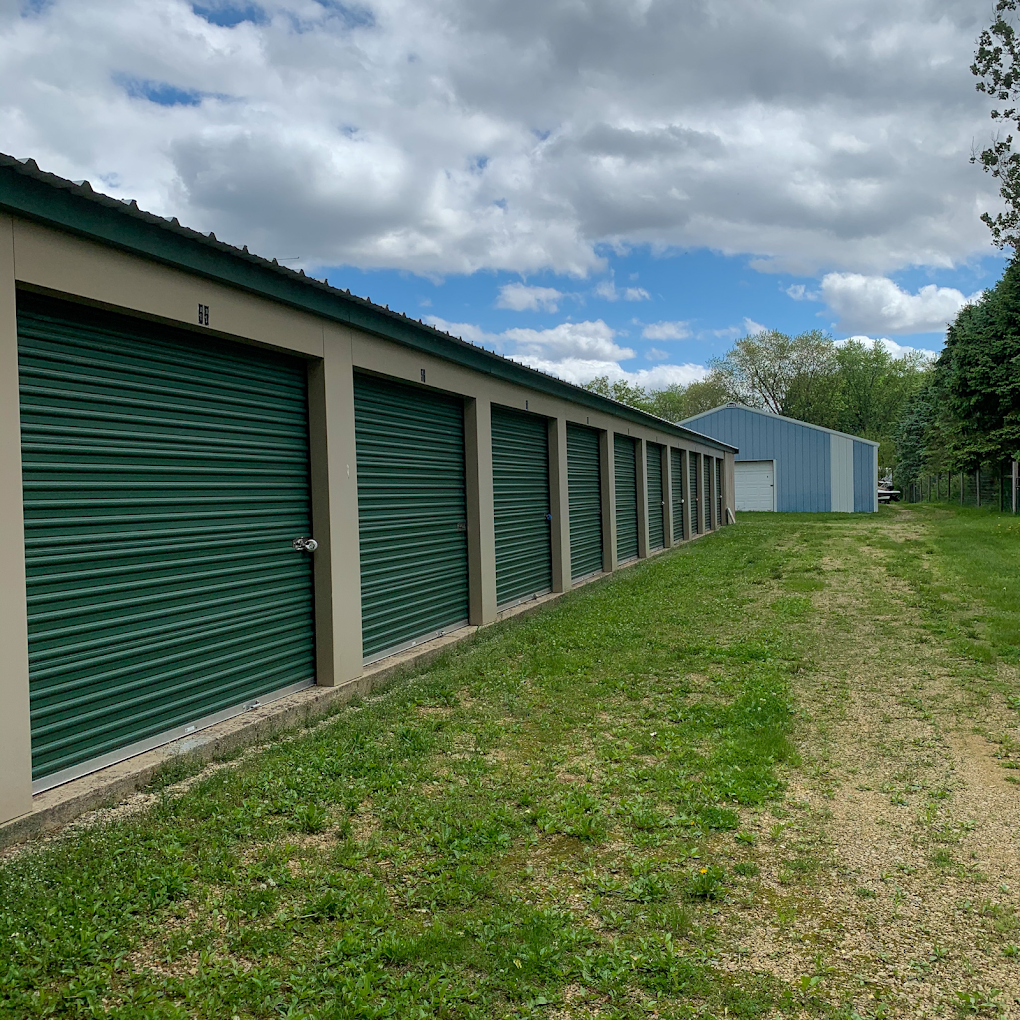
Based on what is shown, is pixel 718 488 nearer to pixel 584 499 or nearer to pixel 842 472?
pixel 842 472

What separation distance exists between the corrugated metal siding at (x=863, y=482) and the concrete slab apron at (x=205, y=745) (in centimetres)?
2905

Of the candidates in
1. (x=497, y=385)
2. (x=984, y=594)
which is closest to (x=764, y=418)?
(x=984, y=594)

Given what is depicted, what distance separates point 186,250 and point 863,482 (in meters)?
32.3

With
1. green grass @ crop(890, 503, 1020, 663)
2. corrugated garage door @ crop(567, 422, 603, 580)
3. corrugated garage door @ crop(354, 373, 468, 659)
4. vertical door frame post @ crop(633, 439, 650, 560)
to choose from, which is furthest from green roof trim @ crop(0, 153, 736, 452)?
vertical door frame post @ crop(633, 439, 650, 560)

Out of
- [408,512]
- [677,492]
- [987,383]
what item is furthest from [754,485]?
[408,512]

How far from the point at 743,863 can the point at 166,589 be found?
141 inches

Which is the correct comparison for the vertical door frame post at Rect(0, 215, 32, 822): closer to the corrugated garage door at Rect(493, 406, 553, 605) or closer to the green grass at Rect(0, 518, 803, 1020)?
the green grass at Rect(0, 518, 803, 1020)

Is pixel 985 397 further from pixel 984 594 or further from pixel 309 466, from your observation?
pixel 309 466

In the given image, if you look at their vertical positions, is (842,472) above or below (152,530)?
above

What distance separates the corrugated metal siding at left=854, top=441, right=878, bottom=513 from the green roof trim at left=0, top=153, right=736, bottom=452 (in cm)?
2816

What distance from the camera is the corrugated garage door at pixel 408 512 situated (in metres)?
7.38

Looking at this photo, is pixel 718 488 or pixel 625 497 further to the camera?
pixel 718 488

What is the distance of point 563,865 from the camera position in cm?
368

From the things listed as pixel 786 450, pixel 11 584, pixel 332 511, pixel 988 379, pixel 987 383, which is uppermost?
pixel 988 379
